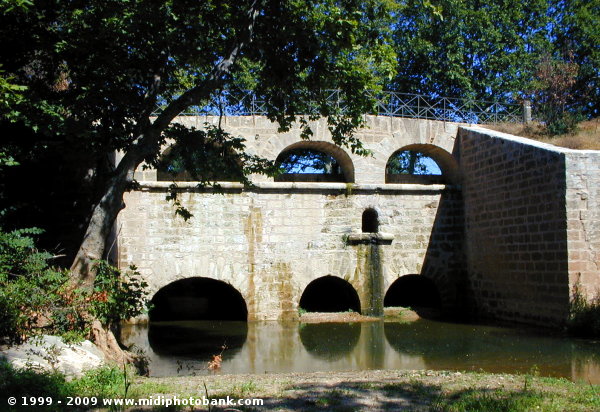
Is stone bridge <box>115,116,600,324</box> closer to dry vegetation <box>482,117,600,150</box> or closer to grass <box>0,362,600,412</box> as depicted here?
dry vegetation <box>482,117,600,150</box>

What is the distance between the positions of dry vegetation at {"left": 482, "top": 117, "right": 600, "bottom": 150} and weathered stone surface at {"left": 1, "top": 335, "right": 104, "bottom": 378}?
40.0 ft

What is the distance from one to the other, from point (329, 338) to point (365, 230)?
4.77 meters

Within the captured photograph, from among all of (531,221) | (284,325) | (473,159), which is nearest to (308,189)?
(284,325)

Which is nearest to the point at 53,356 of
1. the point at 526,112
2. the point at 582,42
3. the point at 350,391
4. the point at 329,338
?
the point at 350,391

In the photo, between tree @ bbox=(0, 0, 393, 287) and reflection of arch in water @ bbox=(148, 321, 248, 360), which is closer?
tree @ bbox=(0, 0, 393, 287)

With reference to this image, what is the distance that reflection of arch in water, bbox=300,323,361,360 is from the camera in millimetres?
9456

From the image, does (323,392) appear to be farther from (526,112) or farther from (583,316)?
(526,112)

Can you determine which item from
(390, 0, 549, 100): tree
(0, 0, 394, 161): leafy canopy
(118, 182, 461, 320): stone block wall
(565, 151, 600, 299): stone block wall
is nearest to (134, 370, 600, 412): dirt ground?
(0, 0, 394, 161): leafy canopy

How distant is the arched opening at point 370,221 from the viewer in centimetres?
1470

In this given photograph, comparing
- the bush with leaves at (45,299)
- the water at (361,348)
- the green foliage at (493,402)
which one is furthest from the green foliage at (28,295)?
the green foliage at (493,402)

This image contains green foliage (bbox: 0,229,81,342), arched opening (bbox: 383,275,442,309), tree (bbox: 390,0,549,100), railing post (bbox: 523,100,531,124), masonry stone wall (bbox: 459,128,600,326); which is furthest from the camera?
tree (bbox: 390,0,549,100)

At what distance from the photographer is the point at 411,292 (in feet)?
56.6

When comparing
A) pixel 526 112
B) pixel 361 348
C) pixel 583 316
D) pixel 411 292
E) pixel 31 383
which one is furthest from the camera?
pixel 526 112

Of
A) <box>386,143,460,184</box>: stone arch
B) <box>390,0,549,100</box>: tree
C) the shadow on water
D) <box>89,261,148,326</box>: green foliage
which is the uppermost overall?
<box>390,0,549,100</box>: tree
